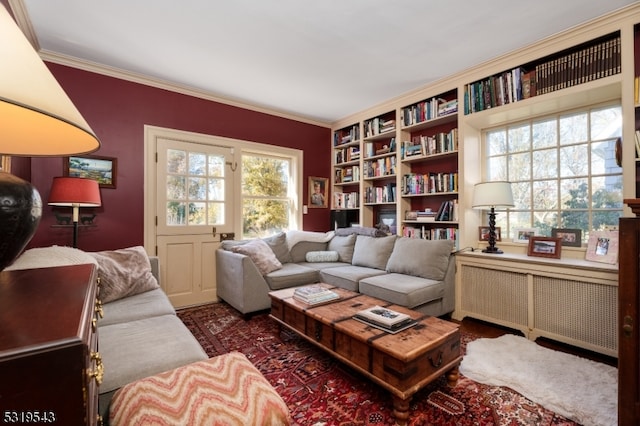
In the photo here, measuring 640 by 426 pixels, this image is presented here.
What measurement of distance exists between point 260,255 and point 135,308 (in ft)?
4.42

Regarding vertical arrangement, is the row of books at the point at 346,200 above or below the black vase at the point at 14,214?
above

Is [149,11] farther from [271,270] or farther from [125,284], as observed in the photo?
[271,270]

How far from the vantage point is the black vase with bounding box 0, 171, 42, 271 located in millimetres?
564

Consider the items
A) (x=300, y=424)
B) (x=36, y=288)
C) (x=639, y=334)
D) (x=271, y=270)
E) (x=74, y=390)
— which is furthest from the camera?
(x=271, y=270)

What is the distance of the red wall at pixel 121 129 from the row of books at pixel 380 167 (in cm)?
192

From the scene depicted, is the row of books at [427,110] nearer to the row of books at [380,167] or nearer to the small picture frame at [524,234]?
the row of books at [380,167]

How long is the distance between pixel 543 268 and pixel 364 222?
2.30 m

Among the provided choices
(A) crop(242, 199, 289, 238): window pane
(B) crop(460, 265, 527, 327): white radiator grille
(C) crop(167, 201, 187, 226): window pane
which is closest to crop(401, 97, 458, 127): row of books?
(B) crop(460, 265, 527, 327): white radiator grille

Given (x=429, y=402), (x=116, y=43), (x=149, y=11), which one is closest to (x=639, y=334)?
(x=429, y=402)

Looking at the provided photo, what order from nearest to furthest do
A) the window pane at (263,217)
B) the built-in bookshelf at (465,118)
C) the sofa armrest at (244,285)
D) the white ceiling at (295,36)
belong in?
the white ceiling at (295,36)
the built-in bookshelf at (465,118)
the sofa armrest at (244,285)
the window pane at (263,217)

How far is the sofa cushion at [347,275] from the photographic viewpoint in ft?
9.83

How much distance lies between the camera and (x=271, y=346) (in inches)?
93.6

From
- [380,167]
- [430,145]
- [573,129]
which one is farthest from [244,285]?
[573,129]

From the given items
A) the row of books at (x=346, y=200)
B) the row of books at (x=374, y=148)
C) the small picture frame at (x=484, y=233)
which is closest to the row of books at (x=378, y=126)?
the row of books at (x=374, y=148)
